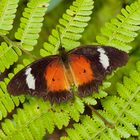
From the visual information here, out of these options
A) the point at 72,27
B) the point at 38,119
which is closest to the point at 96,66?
the point at 72,27

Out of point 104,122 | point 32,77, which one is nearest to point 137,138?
point 104,122

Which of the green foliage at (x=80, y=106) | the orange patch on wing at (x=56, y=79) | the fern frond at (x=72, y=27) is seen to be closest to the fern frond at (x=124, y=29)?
the green foliage at (x=80, y=106)

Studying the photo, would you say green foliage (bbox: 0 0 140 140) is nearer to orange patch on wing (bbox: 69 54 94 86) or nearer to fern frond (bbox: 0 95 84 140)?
fern frond (bbox: 0 95 84 140)

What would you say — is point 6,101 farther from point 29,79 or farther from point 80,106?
point 80,106

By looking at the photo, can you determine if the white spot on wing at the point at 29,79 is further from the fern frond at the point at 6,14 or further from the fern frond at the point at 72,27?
the fern frond at the point at 6,14

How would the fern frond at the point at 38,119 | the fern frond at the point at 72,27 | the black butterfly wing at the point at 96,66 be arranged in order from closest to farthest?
the black butterfly wing at the point at 96,66, the fern frond at the point at 38,119, the fern frond at the point at 72,27

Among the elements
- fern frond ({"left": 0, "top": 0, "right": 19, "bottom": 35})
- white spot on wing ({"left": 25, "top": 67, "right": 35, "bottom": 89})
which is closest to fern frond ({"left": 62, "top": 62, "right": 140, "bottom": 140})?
white spot on wing ({"left": 25, "top": 67, "right": 35, "bottom": 89})

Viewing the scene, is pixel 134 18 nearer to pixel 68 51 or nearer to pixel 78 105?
pixel 68 51
